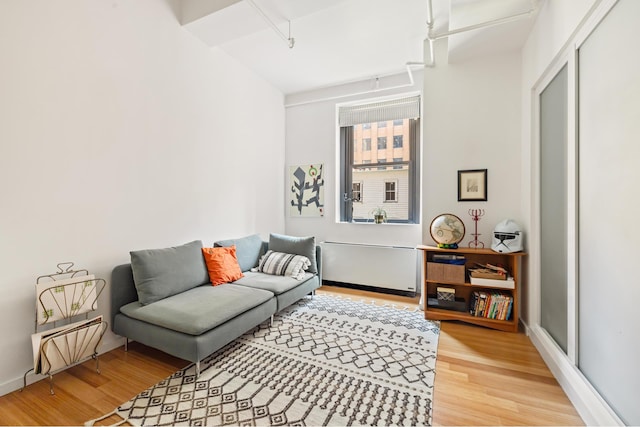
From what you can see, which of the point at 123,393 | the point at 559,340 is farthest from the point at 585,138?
the point at 123,393

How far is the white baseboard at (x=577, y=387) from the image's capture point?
4.58 ft

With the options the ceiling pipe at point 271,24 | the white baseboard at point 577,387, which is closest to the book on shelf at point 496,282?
the white baseboard at point 577,387

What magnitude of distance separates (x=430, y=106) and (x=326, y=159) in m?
1.68

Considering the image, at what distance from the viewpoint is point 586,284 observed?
5.45 ft

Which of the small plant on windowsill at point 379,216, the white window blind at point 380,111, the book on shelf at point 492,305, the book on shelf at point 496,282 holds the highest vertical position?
the white window blind at point 380,111

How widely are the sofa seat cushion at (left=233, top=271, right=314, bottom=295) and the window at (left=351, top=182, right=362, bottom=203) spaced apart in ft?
5.38

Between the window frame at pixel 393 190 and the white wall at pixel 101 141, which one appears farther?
the window frame at pixel 393 190

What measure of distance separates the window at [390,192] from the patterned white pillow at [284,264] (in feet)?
5.32

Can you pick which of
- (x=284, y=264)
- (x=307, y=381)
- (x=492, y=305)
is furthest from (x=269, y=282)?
(x=492, y=305)

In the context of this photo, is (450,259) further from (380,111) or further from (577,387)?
(380,111)

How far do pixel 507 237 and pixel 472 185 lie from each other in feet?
2.24

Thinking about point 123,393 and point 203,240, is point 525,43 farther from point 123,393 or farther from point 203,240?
point 123,393

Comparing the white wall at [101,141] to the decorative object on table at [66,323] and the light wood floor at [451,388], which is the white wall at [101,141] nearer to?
the decorative object on table at [66,323]

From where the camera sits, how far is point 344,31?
2959 mm
